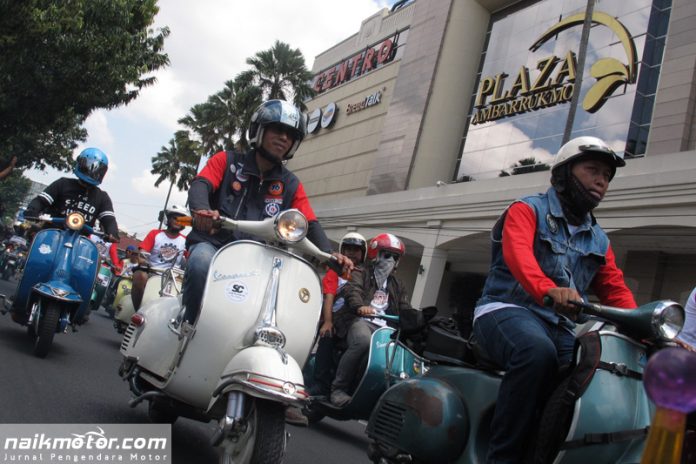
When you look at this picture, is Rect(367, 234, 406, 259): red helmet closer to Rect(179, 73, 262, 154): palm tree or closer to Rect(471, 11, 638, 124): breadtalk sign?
Rect(471, 11, 638, 124): breadtalk sign

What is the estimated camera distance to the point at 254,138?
3920 millimetres

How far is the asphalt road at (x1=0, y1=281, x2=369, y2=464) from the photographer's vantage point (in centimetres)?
380

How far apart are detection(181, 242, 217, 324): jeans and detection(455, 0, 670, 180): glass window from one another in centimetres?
1336

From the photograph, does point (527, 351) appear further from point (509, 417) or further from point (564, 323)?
point (564, 323)

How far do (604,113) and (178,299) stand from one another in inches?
698

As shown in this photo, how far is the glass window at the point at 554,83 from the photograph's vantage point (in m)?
18.2

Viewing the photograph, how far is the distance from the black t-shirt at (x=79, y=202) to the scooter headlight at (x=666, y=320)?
5.10m

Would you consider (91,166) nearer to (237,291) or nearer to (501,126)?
(237,291)

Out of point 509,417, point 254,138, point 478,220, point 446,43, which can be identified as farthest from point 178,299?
point 446,43

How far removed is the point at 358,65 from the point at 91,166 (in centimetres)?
3074

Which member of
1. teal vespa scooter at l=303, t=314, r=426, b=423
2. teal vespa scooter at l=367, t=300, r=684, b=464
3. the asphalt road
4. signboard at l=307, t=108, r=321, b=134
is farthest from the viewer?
signboard at l=307, t=108, r=321, b=134

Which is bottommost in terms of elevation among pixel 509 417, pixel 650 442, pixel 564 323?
pixel 509 417

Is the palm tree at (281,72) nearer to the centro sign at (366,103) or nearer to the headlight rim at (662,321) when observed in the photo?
the centro sign at (366,103)

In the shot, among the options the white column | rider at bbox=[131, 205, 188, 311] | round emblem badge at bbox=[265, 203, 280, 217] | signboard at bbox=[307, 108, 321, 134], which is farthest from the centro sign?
round emblem badge at bbox=[265, 203, 280, 217]
